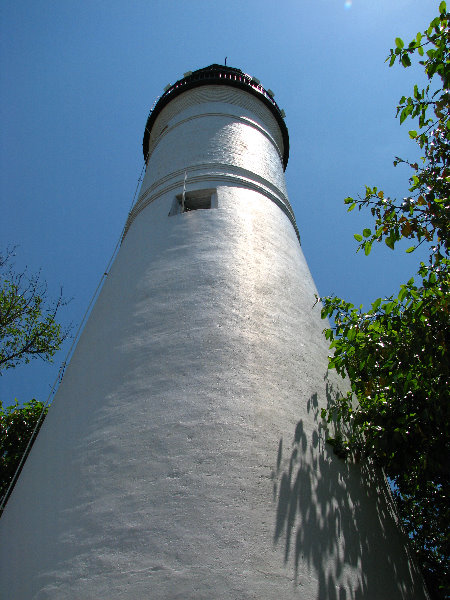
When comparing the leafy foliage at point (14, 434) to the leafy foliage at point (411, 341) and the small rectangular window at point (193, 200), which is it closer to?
the small rectangular window at point (193, 200)

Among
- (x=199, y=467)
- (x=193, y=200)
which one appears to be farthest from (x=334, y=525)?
(x=193, y=200)

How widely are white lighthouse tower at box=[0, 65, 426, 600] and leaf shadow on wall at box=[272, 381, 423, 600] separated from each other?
0.04ft

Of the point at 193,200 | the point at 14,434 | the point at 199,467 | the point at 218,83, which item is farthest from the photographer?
the point at 218,83

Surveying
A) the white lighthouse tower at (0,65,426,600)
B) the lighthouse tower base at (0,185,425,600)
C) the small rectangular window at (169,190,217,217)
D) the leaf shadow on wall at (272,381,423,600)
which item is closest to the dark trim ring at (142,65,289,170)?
the small rectangular window at (169,190,217,217)

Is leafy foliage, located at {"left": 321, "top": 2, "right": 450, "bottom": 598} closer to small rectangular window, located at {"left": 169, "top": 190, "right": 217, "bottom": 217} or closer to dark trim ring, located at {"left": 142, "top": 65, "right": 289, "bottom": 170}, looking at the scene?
small rectangular window, located at {"left": 169, "top": 190, "right": 217, "bottom": 217}

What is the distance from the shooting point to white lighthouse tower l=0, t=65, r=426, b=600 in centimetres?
278

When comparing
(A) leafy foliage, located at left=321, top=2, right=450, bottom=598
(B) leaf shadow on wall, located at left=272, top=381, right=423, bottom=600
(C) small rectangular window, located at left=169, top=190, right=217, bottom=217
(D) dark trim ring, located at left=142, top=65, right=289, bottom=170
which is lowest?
(B) leaf shadow on wall, located at left=272, top=381, right=423, bottom=600

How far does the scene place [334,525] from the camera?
3.39m

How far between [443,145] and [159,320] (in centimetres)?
342

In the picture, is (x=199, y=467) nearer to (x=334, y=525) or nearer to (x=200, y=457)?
(x=200, y=457)

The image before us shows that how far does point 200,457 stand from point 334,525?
3.65 ft

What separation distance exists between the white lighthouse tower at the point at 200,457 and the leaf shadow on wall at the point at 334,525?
0.01m

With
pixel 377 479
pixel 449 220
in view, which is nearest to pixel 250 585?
pixel 377 479

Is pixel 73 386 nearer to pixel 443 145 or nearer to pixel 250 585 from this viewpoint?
pixel 250 585
